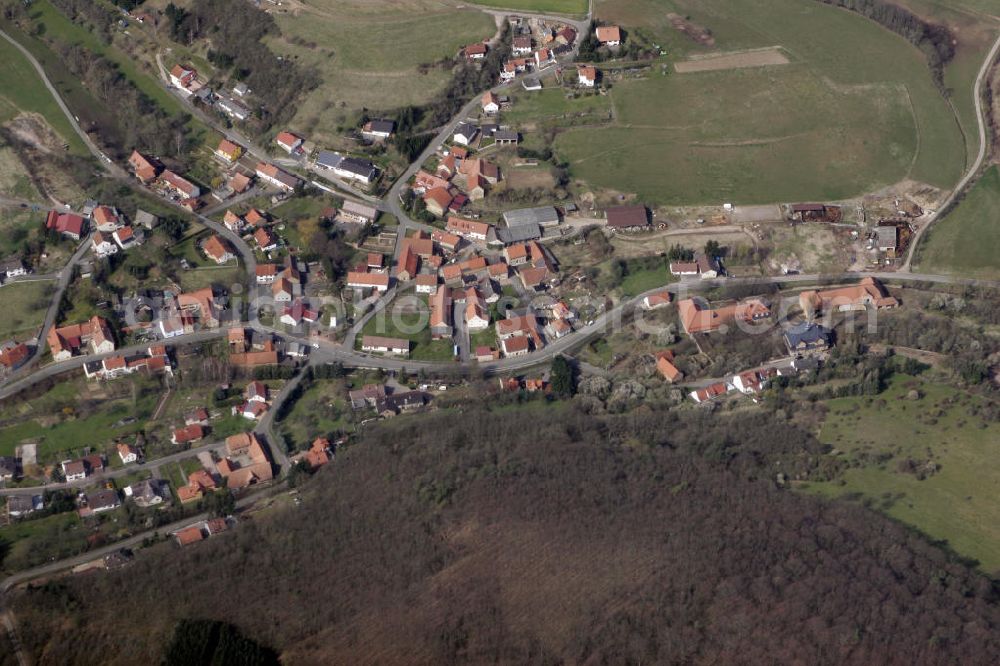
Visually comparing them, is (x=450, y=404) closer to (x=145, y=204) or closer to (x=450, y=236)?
(x=450, y=236)

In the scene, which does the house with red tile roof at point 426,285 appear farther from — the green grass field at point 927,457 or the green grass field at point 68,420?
the green grass field at point 927,457

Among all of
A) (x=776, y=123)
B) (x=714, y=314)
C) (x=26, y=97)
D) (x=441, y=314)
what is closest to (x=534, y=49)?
(x=776, y=123)

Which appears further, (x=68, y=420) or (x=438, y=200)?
(x=438, y=200)

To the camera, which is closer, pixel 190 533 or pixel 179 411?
pixel 190 533

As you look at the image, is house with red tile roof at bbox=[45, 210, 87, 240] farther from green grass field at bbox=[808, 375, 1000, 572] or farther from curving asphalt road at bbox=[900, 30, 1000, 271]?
curving asphalt road at bbox=[900, 30, 1000, 271]

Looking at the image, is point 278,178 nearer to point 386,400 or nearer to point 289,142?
point 289,142

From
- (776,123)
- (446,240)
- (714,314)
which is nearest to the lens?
(714,314)

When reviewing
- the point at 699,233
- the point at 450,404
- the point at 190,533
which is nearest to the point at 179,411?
the point at 190,533

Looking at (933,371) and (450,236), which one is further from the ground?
(450,236)

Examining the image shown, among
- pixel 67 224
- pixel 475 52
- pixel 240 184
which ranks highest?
pixel 475 52
